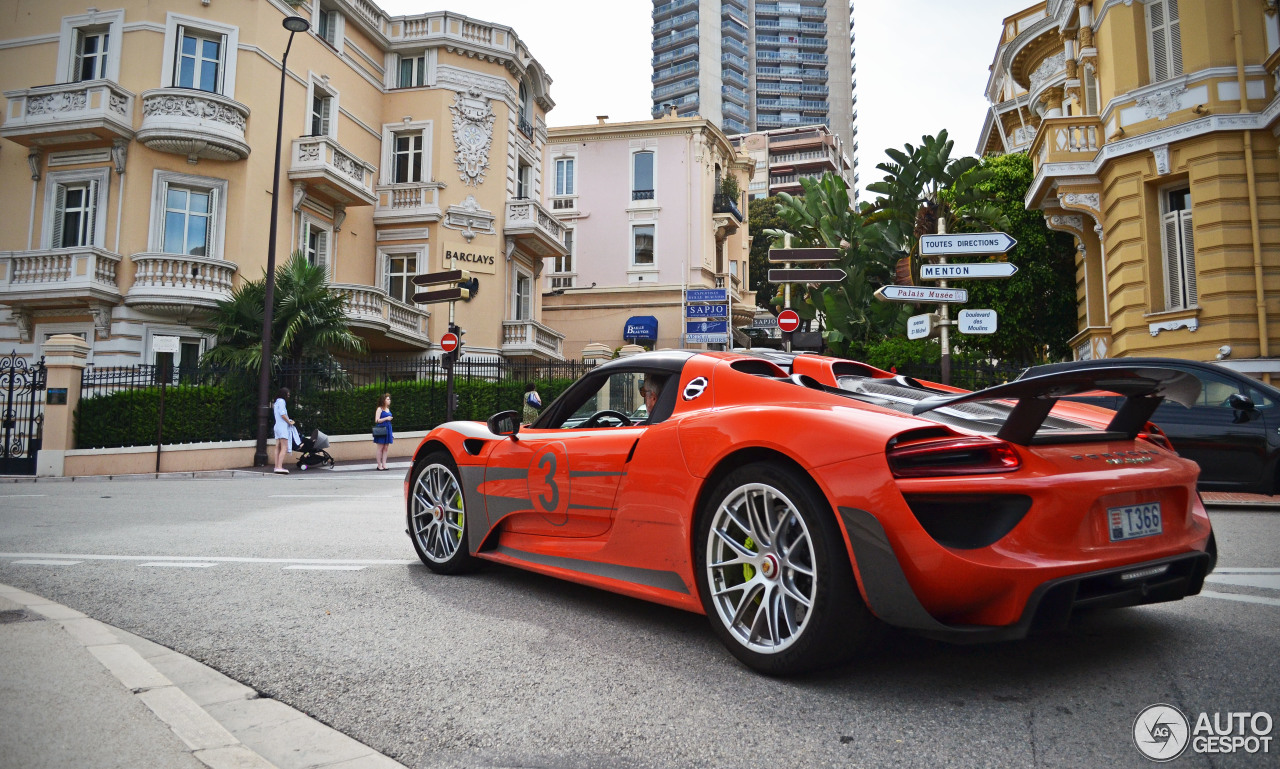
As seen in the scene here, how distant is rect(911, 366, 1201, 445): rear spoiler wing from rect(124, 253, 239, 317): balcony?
20.0 m

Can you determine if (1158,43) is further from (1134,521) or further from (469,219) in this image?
(469,219)

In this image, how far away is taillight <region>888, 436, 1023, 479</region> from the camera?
2.65 meters

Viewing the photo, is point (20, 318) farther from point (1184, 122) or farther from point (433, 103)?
point (1184, 122)

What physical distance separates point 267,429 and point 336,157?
8.82 meters

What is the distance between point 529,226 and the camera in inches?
1091

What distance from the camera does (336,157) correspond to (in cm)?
2280

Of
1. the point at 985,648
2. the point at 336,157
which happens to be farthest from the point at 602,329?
the point at 985,648

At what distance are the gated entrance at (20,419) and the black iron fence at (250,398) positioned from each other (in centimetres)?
81

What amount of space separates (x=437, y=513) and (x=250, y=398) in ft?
49.6

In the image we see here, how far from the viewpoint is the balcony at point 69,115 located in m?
19.3

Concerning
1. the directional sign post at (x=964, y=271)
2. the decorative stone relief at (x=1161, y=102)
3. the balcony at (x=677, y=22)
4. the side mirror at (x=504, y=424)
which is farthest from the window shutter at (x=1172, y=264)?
the balcony at (x=677, y=22)

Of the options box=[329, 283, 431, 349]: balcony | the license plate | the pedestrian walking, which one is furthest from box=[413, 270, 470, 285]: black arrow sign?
the license plate

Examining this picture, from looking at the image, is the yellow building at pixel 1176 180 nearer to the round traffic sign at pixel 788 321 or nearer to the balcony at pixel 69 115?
the round traffic sign at pixel 788 321

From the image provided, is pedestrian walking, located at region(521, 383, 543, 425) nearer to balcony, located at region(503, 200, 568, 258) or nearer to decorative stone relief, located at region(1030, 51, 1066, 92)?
balcony, located at region(503, 200, 568, 258)
